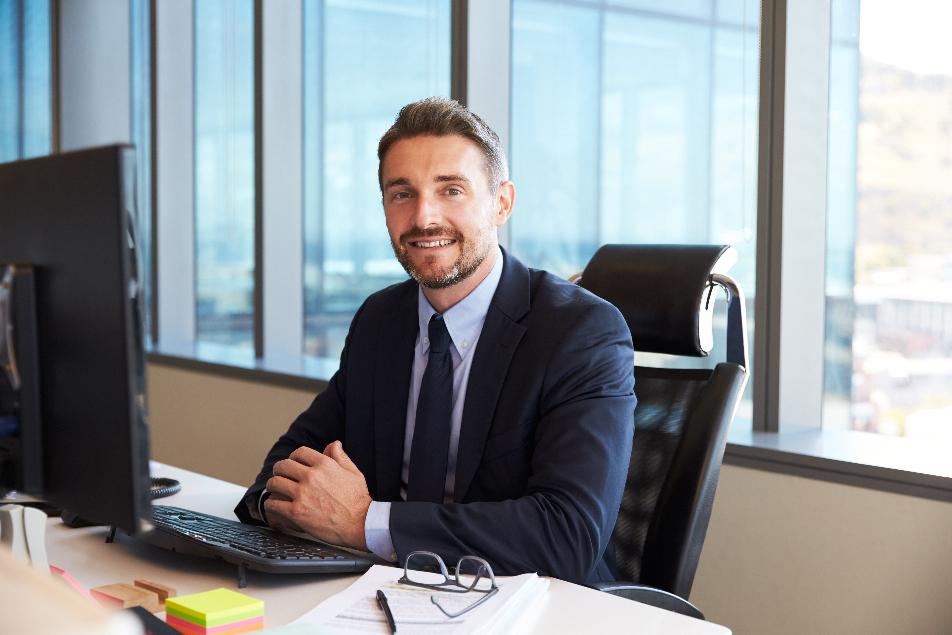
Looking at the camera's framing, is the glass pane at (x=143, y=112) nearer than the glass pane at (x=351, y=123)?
No

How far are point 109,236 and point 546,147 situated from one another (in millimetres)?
2313

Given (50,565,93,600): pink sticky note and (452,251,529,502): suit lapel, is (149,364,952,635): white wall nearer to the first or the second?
(452,251,529,502): suit lapel

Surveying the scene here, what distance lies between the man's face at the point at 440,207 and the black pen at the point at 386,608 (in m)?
0.69

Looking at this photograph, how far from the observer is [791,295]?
7.85ft

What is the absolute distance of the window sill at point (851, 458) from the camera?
203 centimetres

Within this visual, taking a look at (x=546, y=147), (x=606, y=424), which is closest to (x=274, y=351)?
(x=546, y=147)

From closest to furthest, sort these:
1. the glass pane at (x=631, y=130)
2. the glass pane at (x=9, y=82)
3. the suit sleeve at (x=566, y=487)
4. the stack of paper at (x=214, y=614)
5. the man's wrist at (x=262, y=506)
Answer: the stack of paper at (x=214, y=614)
the suit sleeve at (x=566, y=487)
the man's wrist at (x=262, y=506)
the glass pane at (x=631, y=130)
the glass pane at (x=9, y=82)

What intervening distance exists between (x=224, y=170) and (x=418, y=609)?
146 inches

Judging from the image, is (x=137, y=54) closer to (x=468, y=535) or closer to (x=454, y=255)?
(x=454, y=255)

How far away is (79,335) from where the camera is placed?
973 millimetres

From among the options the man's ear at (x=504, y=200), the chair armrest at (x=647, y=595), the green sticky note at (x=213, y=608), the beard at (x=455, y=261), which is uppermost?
the man's ear at (x=504, y=200)

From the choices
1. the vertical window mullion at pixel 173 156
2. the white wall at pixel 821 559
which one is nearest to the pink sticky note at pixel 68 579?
the white wall at pixel 821 559

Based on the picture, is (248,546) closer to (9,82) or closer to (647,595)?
(647,595)

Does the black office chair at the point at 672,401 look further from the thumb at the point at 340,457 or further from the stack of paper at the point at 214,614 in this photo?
the stack of paper at the point at 214,614
